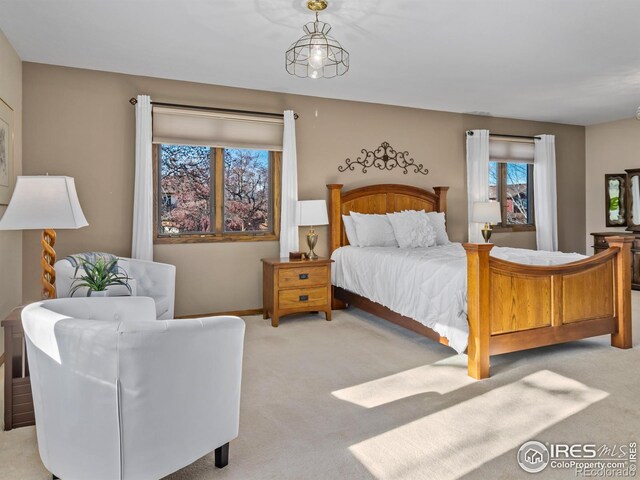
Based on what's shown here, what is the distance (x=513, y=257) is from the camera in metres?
3.73

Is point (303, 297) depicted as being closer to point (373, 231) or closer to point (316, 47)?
point (373, 231)

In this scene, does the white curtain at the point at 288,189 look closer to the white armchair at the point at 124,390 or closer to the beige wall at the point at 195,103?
the beige wall at the point at 195,103

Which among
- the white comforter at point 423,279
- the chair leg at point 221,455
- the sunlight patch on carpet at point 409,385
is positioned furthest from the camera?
the white comforter at point 423,279

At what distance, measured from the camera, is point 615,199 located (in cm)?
663

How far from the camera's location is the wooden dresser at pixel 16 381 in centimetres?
231

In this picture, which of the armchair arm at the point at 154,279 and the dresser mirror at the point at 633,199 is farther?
the dresser mirror at the point at 633,199

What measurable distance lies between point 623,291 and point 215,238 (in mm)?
3762

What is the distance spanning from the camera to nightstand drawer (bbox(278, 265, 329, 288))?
4492mm

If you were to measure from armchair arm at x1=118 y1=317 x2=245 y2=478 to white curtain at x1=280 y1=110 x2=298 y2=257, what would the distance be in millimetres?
3150

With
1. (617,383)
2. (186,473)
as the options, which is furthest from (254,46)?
(617,383)

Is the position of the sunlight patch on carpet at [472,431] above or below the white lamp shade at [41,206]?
below

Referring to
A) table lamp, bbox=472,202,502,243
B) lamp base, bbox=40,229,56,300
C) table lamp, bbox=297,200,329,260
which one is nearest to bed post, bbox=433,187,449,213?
table lamp, bbox=472,202,502,243

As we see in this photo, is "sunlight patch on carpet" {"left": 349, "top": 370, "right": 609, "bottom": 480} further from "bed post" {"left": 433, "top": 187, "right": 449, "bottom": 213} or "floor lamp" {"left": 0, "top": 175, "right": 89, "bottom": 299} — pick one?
"bed post" {"left": 433, "top": 187, "right": 449, "bottom": 213}

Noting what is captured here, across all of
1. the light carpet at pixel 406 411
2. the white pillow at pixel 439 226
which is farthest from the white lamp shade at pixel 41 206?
the white pillow at pixel 439 226
